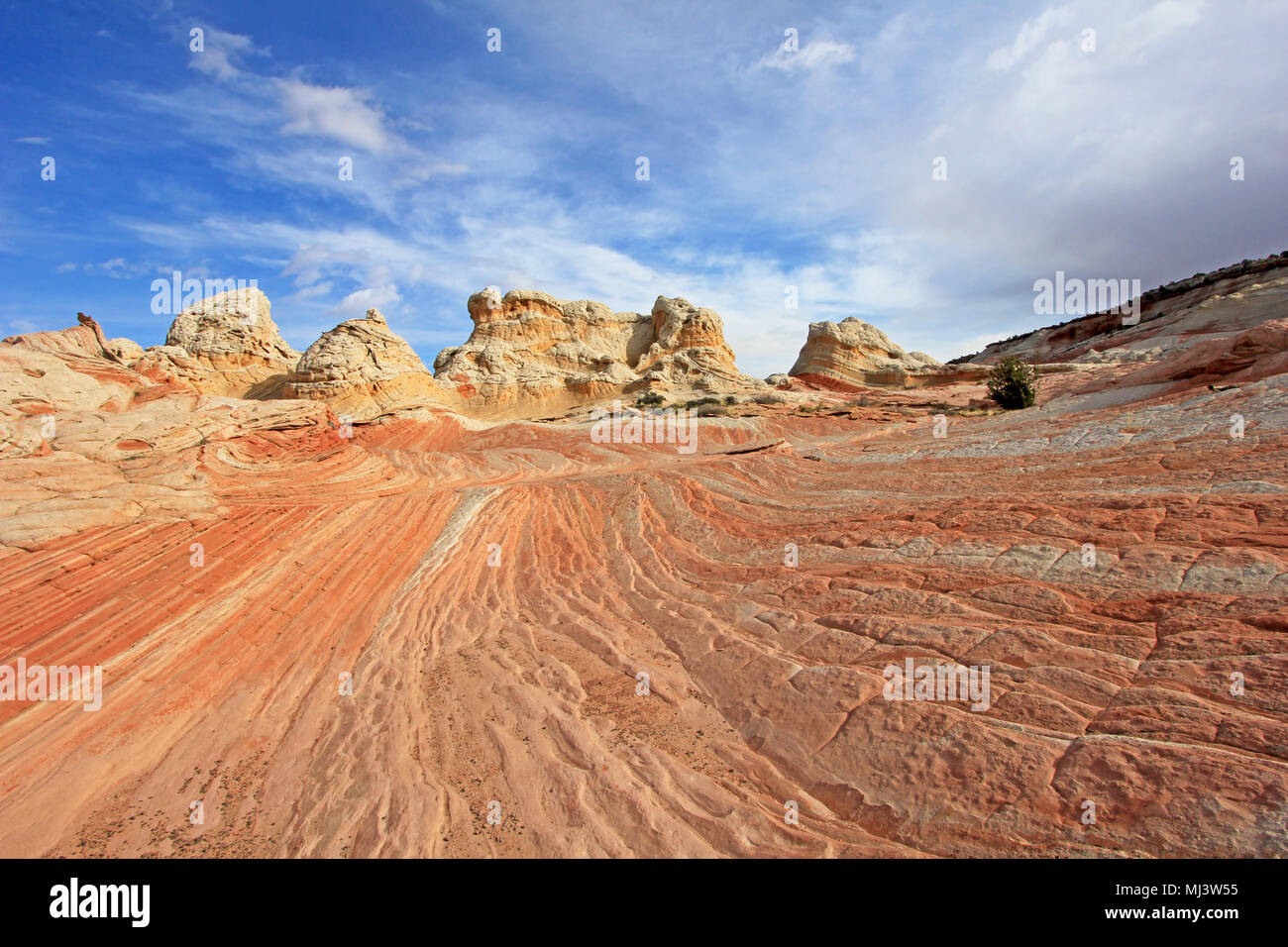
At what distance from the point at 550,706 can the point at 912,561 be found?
13.8ft

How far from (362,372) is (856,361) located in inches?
1274

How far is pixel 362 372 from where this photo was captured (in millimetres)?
31469

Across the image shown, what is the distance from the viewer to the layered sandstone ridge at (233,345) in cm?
3566

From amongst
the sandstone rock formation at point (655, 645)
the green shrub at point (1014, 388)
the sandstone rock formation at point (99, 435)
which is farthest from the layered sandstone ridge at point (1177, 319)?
the sandstone rock formation at point (99, 435)

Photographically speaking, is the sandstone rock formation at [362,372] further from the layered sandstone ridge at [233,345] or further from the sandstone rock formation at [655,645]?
the sandstone rock formation at [655,645]

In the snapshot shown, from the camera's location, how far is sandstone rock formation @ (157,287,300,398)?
1407 inches

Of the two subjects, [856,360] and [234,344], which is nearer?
[234,344]

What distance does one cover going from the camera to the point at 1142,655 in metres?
4.01

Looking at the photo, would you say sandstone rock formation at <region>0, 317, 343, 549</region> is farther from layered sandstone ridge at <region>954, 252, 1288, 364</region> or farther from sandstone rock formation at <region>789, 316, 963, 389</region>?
sandstone rock formation at <region>789, 316, 963, 389</region>

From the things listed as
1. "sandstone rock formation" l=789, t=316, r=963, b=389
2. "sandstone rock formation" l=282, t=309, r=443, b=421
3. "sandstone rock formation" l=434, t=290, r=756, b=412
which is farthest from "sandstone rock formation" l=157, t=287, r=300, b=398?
"sandstone rock formation" l=789, t=316, r=963, b=389

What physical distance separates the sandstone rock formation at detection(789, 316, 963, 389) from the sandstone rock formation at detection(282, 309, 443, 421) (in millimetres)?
26644

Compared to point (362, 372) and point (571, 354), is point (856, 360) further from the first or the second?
point (362, 372)

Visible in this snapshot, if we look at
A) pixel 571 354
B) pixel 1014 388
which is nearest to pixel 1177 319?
pixel 1014 388
